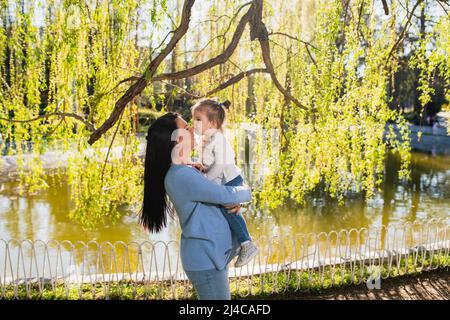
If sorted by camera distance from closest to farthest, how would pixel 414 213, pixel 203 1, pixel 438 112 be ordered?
1. pixel 203 1
2. pixel 414 213
3. pixel 438 112

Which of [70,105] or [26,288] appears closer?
[26,288]

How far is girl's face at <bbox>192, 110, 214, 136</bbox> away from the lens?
211cm

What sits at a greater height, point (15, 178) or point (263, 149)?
point (263, 149)

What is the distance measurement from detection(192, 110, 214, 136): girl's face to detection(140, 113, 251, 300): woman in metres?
0.18

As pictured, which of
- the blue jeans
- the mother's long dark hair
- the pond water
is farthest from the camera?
the pond water

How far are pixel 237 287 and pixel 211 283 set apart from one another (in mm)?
2246

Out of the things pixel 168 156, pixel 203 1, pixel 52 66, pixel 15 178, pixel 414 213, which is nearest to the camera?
pixel 168 156

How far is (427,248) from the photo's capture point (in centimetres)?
491

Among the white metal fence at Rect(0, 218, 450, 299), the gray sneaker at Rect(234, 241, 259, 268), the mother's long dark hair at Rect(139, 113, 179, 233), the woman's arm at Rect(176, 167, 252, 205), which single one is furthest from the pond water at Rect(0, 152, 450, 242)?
the woman's arm at Rect(176, 167, 252, 205)

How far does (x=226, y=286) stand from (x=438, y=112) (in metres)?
22.8

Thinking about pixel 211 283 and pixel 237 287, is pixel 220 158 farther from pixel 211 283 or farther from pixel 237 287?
pixel 237 287

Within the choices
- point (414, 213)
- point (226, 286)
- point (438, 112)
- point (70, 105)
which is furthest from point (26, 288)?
point (438, 112)

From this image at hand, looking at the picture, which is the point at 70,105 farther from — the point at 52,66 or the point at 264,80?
the point at 264,80

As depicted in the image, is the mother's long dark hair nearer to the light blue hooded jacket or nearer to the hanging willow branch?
the light blue hooded jacket
